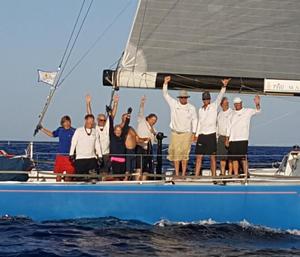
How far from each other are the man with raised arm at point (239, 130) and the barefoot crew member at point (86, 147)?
78.7 inches

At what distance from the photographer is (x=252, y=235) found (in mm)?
9859

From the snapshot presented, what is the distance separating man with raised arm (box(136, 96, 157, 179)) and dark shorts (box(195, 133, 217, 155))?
0.79 m

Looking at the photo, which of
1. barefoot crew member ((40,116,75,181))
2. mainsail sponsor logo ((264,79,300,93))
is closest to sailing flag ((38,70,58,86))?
barefoot crew member ((40,116,75,181))

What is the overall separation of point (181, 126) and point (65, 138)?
182 centimetres

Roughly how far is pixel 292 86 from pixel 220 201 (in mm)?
2179

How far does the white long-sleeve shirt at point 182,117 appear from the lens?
35.8ft

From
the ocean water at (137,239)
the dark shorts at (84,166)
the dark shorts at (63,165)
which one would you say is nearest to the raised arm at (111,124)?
the dark shorts at (84,166)

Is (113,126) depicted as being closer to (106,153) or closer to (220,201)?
(106,153)

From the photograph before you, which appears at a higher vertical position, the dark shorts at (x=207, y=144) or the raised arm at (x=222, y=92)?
the raised arm at (x=222, y=92)

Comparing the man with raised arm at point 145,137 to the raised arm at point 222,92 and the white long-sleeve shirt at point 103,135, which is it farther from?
the raised arm at point 222,92

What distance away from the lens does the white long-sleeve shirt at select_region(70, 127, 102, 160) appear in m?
10.7

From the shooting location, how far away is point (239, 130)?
35.4ft

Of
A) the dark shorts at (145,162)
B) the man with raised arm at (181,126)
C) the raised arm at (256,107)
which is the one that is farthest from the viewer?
the dark shorts at (145,162)

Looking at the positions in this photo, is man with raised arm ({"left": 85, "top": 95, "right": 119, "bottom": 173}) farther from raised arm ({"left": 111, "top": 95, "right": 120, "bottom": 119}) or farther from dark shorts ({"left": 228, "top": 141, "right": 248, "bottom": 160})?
dark shorts ({"left": 228, "top": 141, "right": 248, "bottom": 160})
